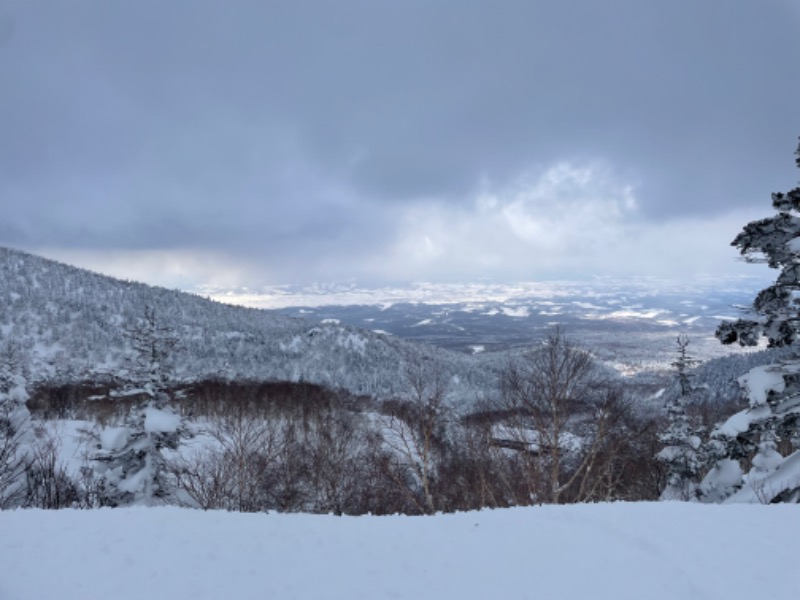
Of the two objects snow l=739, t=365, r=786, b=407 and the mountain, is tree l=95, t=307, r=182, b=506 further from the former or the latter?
the mountain

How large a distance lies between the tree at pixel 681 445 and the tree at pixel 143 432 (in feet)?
69.9

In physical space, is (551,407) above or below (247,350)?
above

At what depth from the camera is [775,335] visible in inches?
370

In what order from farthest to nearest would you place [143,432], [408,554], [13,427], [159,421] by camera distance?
1. [13,427]
2. [143,432]
3. [159,421]
4. [408,554]

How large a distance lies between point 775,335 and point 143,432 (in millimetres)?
20325

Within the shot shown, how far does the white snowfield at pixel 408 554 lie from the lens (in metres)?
6.31

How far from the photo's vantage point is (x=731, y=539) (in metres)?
7.41

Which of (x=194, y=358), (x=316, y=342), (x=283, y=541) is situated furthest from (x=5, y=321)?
(x=283, y=541)

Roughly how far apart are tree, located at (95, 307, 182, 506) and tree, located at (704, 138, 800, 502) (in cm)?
1823

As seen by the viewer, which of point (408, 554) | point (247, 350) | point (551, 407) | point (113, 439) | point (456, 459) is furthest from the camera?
point (247, 350)

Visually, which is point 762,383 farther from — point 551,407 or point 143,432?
point 143,432

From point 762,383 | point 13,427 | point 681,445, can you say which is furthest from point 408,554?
point 13,427

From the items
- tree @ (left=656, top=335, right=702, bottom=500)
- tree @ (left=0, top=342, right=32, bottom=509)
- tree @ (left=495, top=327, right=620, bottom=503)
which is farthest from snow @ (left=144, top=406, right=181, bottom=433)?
tree @ (left=656, top=335, right=702, bottom=500)

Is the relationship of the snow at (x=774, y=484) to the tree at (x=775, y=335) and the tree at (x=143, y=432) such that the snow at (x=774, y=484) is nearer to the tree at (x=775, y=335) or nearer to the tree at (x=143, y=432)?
the tree at (x=775, y=335)
